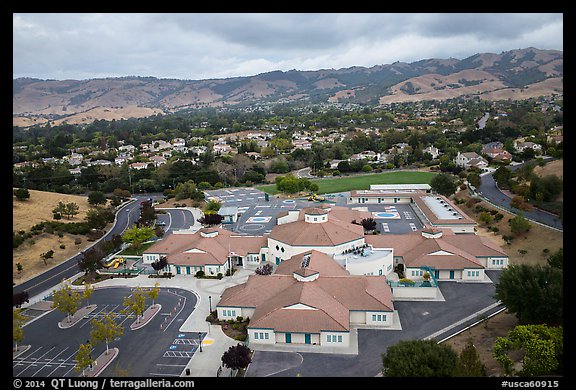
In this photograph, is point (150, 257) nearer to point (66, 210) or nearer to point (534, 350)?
point (66, 210)

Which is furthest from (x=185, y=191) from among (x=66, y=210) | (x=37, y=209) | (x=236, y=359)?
(x=236, y=359)

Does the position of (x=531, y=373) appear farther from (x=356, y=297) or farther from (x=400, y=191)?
(x=400, y=191)

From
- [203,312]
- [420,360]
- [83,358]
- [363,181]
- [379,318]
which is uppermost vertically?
[420,360]

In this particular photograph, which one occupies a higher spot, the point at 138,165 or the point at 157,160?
the point at 138,165

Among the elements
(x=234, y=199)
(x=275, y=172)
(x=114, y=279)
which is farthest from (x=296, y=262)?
(x=275, y=172)

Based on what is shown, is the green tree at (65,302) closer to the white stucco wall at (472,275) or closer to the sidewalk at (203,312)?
the sidewalk at (203,312)

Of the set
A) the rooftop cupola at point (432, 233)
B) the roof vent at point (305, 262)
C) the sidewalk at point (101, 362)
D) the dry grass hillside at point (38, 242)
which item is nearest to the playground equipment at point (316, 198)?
the rooftop cupola at point (432, 233)
